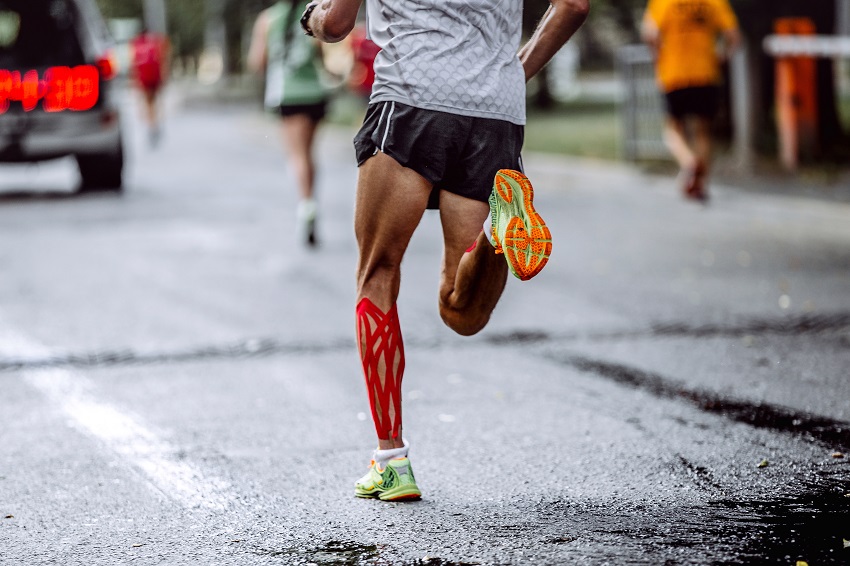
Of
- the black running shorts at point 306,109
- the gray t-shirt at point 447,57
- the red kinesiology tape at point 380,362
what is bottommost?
the red kinesiology tape at point 380,362

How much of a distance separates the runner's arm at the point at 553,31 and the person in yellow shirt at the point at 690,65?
7.85m

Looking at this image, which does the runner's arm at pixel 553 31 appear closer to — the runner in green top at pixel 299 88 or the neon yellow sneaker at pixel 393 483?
the neon yellow sneaker at pixel 393 483

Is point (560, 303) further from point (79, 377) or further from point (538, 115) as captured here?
point (538, 115)

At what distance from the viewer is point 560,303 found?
7621mm

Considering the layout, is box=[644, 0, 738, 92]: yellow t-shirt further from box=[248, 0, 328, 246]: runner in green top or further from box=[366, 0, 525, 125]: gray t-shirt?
box=[366, 0, 525, 125]: gray t-shirt

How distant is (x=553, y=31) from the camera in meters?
4.11

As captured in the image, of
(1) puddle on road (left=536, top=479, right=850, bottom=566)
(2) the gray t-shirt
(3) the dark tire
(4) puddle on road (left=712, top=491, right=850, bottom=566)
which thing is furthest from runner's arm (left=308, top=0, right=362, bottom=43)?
(3) the dark tire

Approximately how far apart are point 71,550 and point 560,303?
14.2 feet

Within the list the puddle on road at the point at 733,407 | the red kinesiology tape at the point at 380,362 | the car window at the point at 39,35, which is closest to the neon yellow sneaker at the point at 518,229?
the red kinesiology tape at the point at 380,362

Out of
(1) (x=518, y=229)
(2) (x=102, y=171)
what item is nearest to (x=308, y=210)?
(2) (x=102, y=171)

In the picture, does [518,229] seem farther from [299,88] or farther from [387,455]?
[299,88]

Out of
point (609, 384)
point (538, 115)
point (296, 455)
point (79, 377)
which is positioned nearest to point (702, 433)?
point (609, 384)

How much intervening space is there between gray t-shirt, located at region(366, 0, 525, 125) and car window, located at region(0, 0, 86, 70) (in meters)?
10.6

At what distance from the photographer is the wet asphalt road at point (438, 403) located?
3.71 m
